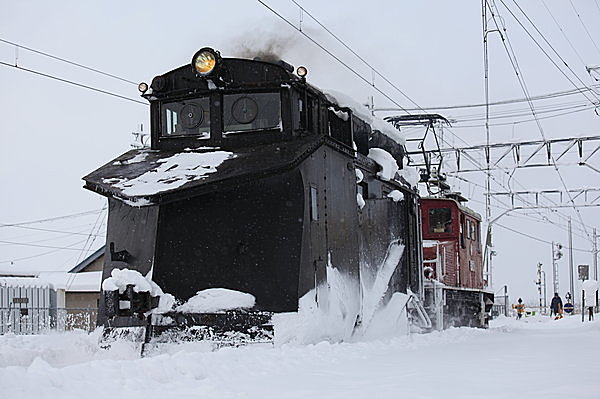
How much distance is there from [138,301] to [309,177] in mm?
2783

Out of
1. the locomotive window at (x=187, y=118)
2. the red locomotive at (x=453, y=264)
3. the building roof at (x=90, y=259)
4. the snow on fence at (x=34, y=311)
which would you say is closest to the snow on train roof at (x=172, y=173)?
the locomotive window at (x=187, y=118)

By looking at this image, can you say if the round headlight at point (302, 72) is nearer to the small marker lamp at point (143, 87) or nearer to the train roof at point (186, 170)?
the train roof at point (186, 170)

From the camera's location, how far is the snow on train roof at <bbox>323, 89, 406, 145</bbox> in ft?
41.9

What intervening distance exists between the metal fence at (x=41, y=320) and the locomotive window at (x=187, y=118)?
44.1 ft

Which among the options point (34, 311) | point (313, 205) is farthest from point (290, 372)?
point (34, 311)

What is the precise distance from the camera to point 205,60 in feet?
36.4

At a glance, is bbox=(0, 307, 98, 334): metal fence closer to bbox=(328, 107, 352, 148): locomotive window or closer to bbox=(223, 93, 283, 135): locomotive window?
bbox=(328, 107, 352, 148): locomotive window

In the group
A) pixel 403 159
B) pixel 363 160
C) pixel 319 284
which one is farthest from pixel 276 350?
pixel 403 159

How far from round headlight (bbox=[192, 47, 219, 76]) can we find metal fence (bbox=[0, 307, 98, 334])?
1445 cm

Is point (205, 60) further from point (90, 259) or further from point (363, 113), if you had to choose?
point (90, 259)

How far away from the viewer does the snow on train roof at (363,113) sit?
1278cm

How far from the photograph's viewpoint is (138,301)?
32.4ft

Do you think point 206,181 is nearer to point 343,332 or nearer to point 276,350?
point 276,350

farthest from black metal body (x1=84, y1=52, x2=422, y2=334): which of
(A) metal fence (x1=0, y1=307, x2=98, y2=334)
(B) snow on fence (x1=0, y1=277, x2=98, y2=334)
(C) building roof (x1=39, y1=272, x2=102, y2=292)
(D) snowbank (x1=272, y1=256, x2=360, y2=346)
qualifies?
(C) building roof (x1=39, y1=272, x2=102, y2=292)
